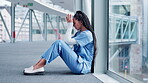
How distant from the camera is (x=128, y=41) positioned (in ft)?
9.27

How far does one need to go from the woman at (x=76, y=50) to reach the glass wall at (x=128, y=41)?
333 millimetres

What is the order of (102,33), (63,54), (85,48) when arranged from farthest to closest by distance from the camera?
(102,33), (85,48), (63,54)

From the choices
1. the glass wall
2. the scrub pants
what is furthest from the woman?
the glass wall

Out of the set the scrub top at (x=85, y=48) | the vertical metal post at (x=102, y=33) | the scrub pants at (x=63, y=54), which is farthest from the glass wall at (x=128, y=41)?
the scrub pants at (x=63, y=54)

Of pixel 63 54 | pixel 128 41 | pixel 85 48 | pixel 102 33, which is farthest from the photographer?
pixel 102 33

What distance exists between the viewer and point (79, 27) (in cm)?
321

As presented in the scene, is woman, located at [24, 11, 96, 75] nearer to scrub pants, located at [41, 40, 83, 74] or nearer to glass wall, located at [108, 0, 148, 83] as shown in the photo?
scrub pants, located at [41, 40, 83, 74]

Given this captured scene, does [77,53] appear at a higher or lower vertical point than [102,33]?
lower

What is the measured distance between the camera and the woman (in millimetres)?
3035

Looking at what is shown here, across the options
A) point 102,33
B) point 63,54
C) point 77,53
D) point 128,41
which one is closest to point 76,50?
point 77,53

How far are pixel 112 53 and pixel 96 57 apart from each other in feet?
0.72

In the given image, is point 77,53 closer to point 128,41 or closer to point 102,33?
point 102,33

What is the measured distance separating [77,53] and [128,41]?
70 centimetres

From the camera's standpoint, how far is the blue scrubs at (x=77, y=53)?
3012mm
